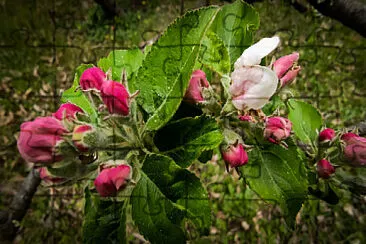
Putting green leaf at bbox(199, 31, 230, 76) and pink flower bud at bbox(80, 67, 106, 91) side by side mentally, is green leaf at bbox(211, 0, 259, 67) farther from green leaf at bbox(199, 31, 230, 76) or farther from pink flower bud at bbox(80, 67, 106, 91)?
pink flower bud at bbox(80, 67, 106, 91)

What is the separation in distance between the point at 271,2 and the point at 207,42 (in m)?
1.36

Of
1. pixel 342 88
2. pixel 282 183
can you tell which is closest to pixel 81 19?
pixel 342 88

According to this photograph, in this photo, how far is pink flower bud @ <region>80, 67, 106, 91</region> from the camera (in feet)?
1.65

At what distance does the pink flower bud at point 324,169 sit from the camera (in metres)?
0.70

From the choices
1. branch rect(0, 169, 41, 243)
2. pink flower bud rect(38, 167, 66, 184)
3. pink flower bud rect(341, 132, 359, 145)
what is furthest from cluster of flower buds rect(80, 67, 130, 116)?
branch rect(0, 169, 41, 243)

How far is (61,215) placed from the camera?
1564 millimetres

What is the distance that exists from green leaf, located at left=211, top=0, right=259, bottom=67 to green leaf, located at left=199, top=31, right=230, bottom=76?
66 mm

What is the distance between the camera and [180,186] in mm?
561

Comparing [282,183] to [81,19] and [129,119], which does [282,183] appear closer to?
[129,119]

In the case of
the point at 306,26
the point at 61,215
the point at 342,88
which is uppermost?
the point at 306,26

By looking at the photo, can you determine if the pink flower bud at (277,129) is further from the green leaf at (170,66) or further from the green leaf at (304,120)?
the green leaf at (304,120)

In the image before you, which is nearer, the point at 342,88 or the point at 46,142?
the point at 46,142

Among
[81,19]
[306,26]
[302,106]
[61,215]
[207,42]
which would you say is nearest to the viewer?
[207,42]

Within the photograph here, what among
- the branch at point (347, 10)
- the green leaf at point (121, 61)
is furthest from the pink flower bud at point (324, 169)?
the branch at point (347, 10)
